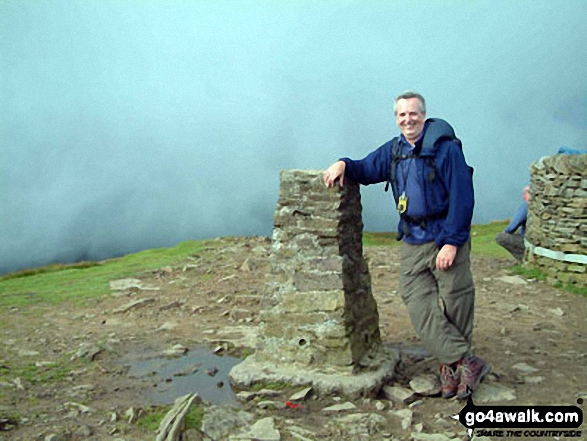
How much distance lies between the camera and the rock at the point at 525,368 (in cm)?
793

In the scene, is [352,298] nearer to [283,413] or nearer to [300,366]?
[300,366]

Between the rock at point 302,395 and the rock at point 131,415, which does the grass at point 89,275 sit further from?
the rock at point 302,395

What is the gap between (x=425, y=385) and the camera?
712cm

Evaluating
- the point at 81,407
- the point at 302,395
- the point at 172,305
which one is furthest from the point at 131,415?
the point at 172,305

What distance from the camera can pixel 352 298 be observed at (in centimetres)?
738

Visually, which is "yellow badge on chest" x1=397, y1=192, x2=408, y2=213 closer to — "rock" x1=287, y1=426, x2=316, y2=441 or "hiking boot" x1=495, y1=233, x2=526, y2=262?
"rock" x1=287, y1=426, x2=316, y2=441

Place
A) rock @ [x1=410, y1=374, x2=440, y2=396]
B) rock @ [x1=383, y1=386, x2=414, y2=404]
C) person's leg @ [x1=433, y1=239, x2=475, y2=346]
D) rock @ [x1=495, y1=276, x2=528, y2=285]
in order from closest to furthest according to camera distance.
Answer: person's leg @ [x1=433, y1=239, x2=475, y2=346] → rock @ [x1=383, y1=386, x2=414, y2=404] → rock @ [x1=410, y1=374, x2=440, y2=396] → rock @ [x1=495, y1=276, x2=528, y2=285]

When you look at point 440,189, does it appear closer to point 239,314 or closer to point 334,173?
point 334,173

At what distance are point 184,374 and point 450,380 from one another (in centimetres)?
340

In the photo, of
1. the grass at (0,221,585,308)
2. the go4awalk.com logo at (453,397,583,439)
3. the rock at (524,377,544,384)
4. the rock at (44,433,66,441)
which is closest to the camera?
the rock at (44,433,66,441)

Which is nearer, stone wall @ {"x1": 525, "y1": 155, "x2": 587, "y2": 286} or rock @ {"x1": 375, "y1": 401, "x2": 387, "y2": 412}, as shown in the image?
rock @ {"x1": 375, "y1": 401, "x2": 387, "y2": 412}

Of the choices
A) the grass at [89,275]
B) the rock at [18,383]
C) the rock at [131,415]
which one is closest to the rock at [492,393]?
the rock at [131,415]

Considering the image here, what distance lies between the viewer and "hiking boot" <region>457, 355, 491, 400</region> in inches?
267

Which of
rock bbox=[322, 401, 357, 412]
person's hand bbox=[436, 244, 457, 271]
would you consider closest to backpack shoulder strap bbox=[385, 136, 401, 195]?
person's hand bbox=[436, 244, 457, 271]
